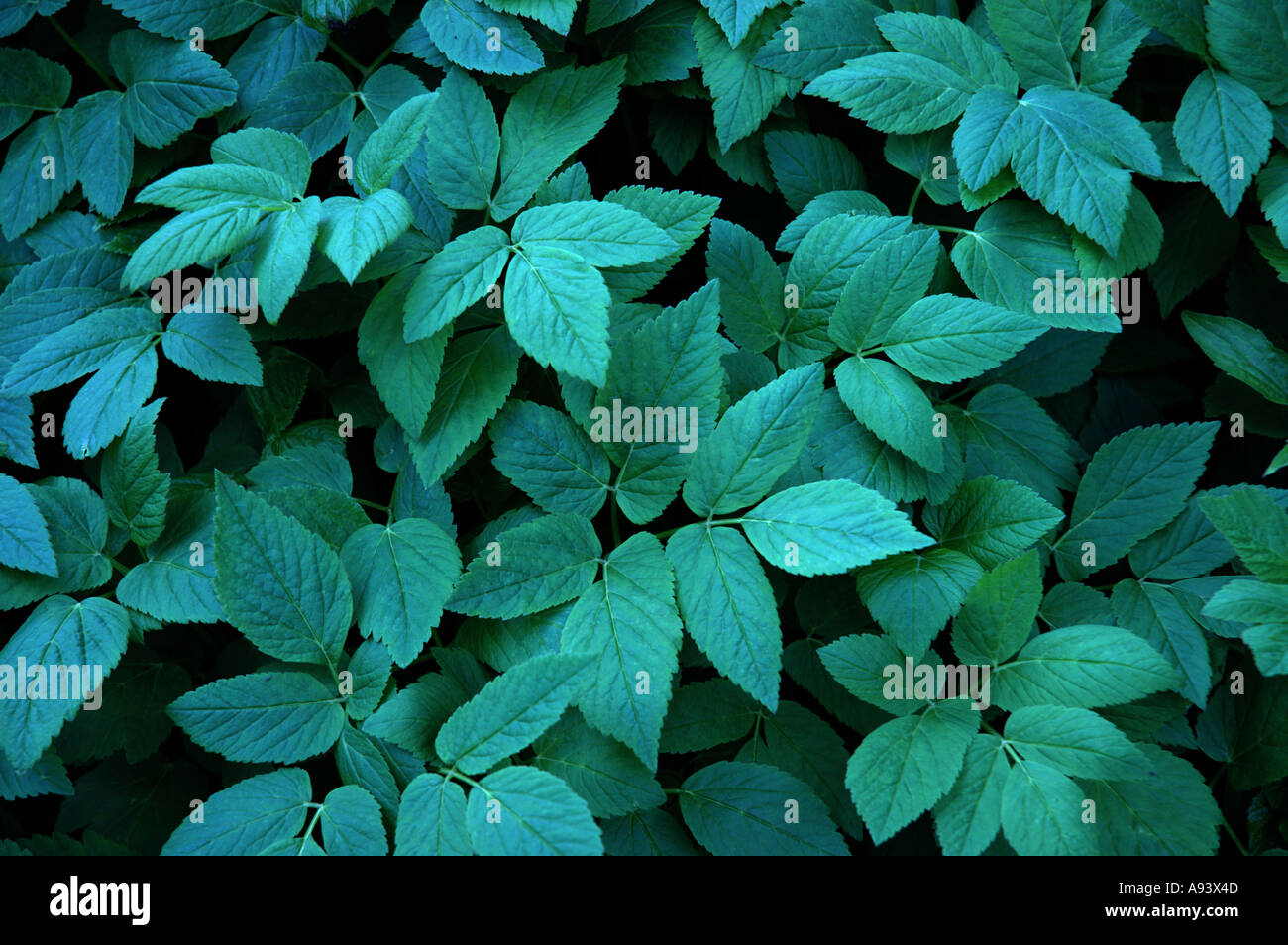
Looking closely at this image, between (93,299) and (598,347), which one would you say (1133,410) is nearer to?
(598,347)

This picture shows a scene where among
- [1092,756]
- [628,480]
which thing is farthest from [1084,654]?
[628,480]

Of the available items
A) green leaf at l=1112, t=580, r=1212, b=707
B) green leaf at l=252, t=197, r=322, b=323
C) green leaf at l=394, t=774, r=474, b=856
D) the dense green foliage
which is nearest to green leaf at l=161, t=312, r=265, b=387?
the dense green foliage

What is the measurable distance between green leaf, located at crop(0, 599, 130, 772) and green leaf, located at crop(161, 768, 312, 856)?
0.26 metres

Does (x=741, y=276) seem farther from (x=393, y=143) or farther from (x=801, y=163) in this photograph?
(x=393, y=143)

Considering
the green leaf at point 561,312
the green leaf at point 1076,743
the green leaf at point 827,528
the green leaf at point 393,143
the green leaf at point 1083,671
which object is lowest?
the green leaf at point 1076,743

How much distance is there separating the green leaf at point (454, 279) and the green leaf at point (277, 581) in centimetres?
36

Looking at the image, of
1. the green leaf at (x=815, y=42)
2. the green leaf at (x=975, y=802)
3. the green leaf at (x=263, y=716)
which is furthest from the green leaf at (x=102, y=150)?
the green leaf at (x=975, y=802)

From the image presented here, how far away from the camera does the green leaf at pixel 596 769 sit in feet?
4.86

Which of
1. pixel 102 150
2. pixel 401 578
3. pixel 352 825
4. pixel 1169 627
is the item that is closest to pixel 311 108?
pixel 102 150

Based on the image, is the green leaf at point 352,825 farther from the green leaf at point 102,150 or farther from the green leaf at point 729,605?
the green leaf at point 102,150

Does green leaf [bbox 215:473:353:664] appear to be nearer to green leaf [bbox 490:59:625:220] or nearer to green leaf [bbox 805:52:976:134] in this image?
green leaf [bbox 490:59:625:220]

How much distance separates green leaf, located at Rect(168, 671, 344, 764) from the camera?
4.89 ft

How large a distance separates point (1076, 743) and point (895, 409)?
58 cm

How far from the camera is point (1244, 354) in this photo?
175 cm
